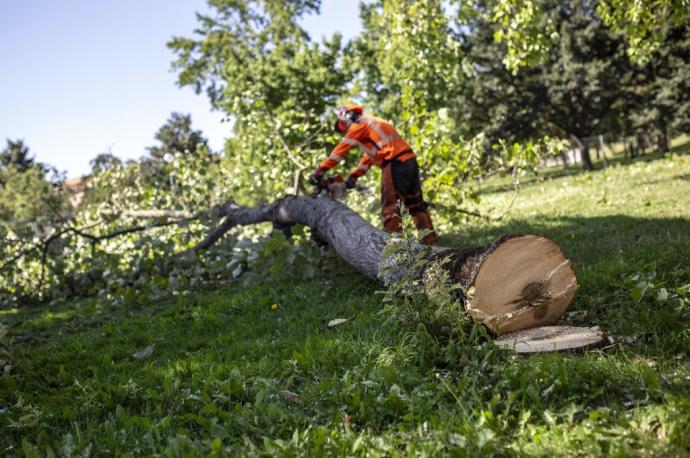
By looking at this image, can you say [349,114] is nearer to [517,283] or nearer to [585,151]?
[517,283]

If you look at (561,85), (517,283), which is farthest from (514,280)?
(561,85)

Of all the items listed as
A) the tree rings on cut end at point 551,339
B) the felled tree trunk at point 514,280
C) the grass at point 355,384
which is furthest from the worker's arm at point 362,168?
the tree rings on cut end at point 551,339

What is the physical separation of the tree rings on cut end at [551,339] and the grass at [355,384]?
92 millimetres

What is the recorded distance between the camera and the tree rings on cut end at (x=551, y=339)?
2730 millimetres

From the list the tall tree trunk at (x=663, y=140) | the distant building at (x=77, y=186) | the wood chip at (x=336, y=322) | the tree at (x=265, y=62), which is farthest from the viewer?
the tall tree trunk at (x=663, y=140)

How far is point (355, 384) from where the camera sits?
103 inches

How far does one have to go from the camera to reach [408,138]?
7895 millimetres

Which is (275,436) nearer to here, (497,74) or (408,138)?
(408,138)

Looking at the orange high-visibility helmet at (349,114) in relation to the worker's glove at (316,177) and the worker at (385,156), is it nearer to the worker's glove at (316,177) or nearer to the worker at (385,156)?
the worker at (385,156)

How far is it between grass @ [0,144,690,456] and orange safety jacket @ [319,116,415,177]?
1809 millimetres

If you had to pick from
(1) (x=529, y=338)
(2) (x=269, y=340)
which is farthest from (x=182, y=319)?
(1) (x=529, y=338)

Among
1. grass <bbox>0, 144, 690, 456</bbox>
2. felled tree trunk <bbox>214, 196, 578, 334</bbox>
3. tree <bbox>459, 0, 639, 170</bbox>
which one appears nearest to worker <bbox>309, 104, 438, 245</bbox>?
grass <bbox>0, 144, 690, 456</bbox>

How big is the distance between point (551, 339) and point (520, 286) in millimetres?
379

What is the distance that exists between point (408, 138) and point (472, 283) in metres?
5.10
